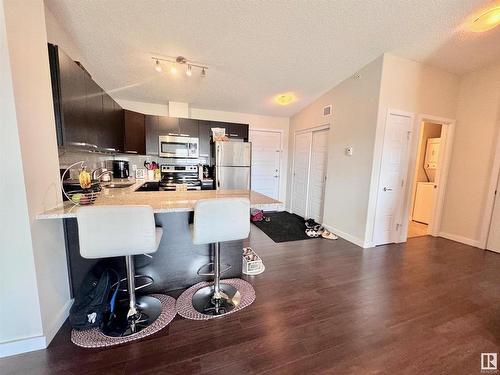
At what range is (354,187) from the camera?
3424 millimetres

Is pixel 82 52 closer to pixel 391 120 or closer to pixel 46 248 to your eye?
pixel 46 248

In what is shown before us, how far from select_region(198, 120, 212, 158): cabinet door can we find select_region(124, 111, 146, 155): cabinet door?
104 cm

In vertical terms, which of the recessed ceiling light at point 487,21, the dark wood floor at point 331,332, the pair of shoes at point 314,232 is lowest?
the dark wood floor at point 331,332

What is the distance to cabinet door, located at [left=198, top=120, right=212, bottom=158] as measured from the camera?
4309 millimetres

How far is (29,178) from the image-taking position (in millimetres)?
1326

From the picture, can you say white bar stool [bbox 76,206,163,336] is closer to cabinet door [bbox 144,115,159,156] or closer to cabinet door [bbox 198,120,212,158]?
cabinet door [bbox 144,115,159,156]

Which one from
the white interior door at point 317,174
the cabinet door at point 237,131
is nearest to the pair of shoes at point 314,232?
the white interior door at point 317,174

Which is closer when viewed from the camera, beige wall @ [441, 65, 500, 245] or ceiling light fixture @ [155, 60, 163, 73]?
ceiling light fixture @ [155, 60, 163, 73]

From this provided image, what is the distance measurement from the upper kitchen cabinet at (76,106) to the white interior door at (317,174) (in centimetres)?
372

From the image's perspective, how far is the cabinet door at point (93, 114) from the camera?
6.80 feet

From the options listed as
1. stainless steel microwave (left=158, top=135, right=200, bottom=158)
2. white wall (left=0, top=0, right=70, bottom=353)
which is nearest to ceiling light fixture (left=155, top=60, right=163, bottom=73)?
stainless steel microwave (left=158, top=135, right=200, bottom=158)

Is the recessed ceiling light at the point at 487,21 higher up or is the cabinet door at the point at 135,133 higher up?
the recessed ceiling light at the point at 487,21

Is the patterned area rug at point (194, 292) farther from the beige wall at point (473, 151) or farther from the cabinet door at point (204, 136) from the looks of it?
the beige wall at point (473, 151)

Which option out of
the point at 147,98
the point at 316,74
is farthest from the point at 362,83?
the point at 147,98
